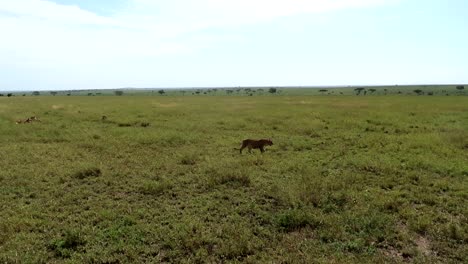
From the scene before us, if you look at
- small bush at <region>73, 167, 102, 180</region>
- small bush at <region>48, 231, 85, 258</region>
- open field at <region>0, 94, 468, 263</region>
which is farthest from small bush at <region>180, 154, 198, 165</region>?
small bush at <region>48, 231, 85, 258</region>

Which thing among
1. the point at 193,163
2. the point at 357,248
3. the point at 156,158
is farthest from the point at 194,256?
the point at 156,158

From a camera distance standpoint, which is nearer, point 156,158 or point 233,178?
point 233,178

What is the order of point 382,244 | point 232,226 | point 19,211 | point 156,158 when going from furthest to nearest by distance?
point 156,158 < point 19,211 < point 232,226 < point 382,244

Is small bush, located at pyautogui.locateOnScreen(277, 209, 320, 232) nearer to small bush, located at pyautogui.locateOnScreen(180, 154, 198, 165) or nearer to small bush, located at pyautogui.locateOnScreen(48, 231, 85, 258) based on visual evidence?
small bush, located at pyautogui.locateOnScreen(48, 231, 85, 258)

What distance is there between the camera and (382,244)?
649 centimetres

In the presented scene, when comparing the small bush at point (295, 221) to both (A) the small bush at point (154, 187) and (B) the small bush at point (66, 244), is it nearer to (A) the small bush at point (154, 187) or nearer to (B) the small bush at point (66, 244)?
(A) the small bush at point (154, 187)

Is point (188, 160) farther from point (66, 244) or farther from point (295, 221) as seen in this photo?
point (66, 244)

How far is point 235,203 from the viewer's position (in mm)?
8594

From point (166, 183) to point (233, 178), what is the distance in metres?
2.03

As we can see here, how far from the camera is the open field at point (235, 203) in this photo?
6246mm

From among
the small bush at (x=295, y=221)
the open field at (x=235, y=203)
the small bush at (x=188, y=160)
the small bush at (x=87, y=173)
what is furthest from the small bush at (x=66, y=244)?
the small bush at (x=188, y=160)

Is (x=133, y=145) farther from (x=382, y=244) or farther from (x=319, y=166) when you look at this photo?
(x=382, y=244)

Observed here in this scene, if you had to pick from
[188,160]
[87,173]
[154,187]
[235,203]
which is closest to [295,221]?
[235,203]

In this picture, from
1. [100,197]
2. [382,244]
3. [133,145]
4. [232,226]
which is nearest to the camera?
[382,244]
